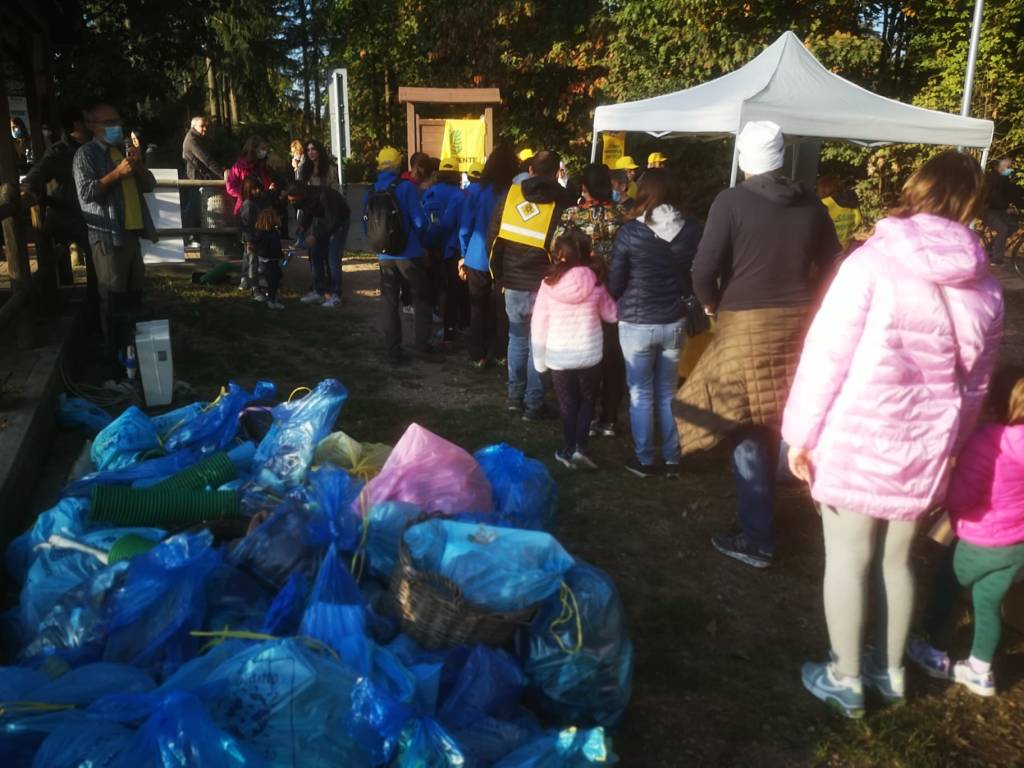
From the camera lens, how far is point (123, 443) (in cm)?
405

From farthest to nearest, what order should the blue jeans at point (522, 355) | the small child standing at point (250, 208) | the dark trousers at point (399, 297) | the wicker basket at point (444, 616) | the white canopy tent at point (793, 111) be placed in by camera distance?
the small child standing at point (250, 208) < the white canopy tent at point (793, 111) < the dark trousers at point (399, 297) < the blue jeans at point (522, 355) < the wicker basket at point (444, 616)

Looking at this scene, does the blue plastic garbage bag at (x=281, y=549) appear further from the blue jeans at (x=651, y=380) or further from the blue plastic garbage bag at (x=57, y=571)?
the blue jeans at (x=651, y=380)

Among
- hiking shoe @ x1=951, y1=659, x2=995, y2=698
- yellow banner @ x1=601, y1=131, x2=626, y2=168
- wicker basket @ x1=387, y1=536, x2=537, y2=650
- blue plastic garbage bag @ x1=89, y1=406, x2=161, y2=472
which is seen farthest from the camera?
yellow banner @ x1=601, y1=131, x2=626, y2=168

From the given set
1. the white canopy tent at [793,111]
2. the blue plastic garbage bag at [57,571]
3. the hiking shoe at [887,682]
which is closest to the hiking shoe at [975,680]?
the hiking shoe at [887,682]

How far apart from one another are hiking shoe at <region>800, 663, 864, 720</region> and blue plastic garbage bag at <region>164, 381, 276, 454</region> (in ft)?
9.34

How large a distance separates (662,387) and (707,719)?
87.0 inches

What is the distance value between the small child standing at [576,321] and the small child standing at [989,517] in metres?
2.28

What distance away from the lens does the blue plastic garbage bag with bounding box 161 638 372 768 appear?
226 cm

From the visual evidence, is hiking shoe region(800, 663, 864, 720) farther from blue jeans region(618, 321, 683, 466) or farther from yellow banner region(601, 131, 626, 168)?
yellow banner region(601, 131, 626, 168)

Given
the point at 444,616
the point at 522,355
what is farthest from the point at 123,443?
the point at 522,355

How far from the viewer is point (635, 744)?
2.87m

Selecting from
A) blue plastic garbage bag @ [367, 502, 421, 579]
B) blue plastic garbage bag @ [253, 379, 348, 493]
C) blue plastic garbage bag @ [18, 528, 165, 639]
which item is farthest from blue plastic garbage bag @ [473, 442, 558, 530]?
blue plastic garbage bag @ [18, 528, 165, 639]

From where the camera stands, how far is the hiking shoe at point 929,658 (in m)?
3.18

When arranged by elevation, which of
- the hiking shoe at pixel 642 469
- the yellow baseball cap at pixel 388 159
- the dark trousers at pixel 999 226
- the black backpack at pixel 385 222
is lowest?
the hiking shoe at pixel 642 469
